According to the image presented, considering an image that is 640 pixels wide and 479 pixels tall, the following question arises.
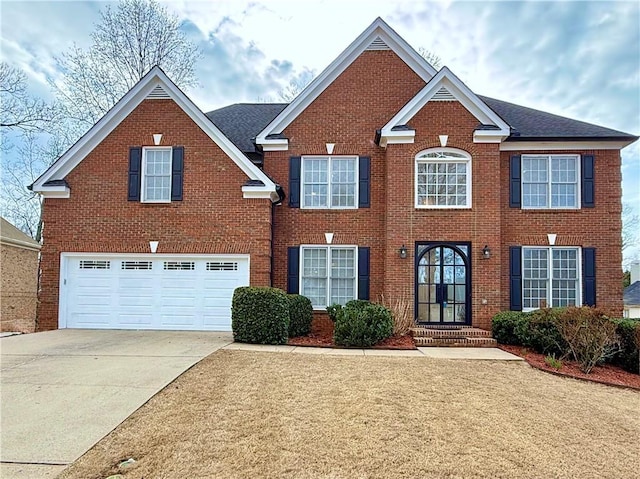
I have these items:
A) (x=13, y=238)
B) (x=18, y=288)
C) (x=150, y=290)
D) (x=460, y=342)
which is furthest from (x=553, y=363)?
(x=13, y=238)

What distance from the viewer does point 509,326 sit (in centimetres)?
1115

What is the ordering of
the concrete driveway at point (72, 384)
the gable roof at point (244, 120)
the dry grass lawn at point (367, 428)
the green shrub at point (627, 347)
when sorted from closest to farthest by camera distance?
the dry grass lawn at point (367, 428) → the concrete driveway at point (72, 384) → the green shrub at point (627, 347) → the gable roof at point (244, 120)

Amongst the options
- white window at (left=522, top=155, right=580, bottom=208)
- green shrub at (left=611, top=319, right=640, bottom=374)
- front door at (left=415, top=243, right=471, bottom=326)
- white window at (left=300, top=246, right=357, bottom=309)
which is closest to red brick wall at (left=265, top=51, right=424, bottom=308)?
white window at (left=300, top=246, right=357, bottom=309)

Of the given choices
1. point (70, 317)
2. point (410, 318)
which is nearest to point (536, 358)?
point (410, 318)

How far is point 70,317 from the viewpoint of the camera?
1238 cm

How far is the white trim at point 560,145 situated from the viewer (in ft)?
41.3

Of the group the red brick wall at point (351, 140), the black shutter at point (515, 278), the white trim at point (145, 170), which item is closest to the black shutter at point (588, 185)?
the black shutter at point (515, 278)

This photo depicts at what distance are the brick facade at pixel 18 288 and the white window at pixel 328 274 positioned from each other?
1319 cm

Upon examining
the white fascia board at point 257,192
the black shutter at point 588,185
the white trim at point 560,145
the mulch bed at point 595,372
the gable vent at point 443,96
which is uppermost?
the gable vent at point 443,96

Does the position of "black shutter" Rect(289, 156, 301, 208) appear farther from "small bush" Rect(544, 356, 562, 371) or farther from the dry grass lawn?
"small bush" Rect(544, 356, 562, 371)

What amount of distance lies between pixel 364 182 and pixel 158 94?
21.9 feet

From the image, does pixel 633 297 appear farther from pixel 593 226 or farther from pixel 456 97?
pixel 456 97

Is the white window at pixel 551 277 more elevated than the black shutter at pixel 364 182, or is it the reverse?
the black shutter at pixel 364 182

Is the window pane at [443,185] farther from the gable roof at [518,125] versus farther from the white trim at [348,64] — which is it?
the white trim at [348,64]
